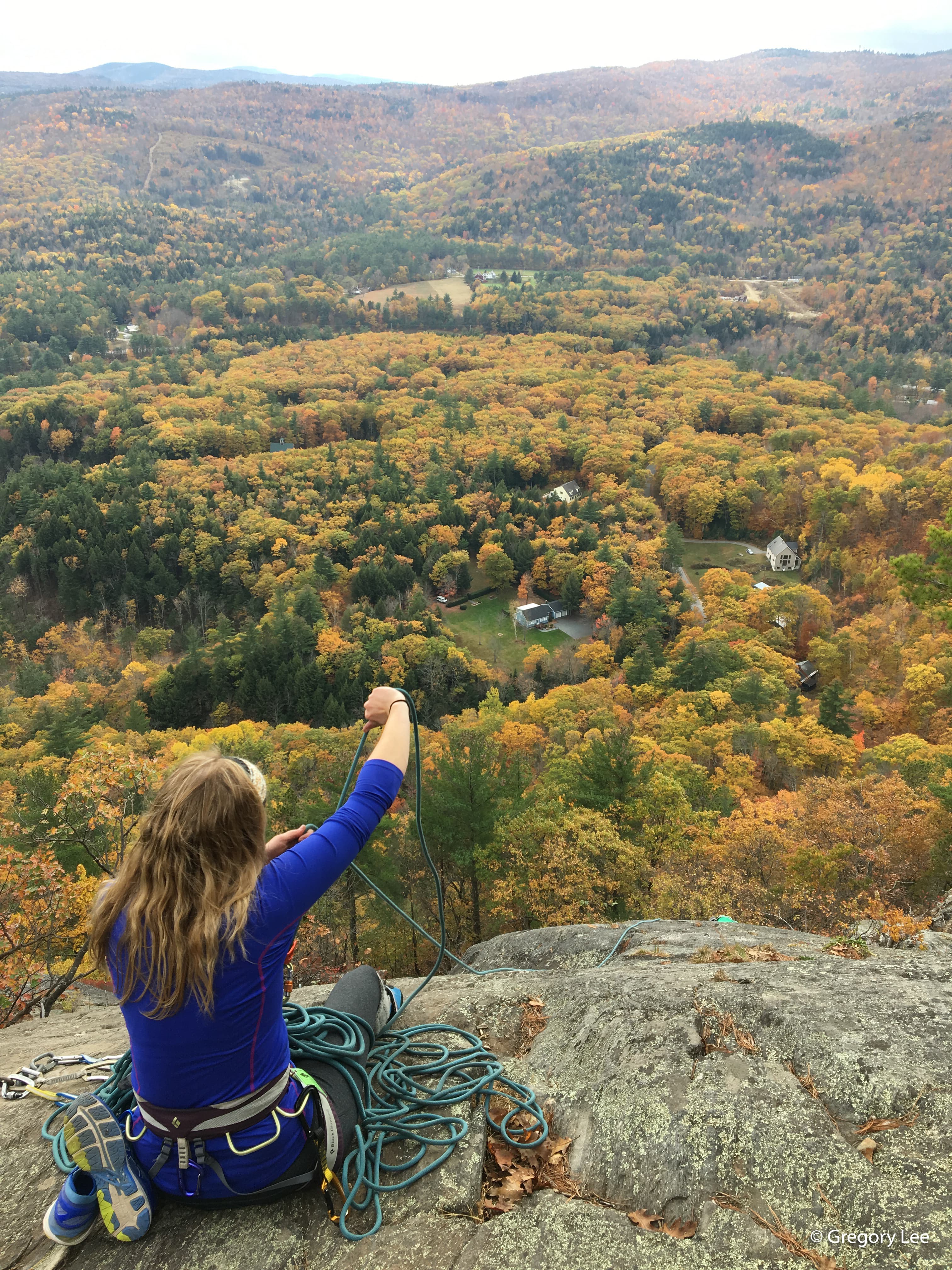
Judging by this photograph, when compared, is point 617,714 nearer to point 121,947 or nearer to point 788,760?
point 788,760

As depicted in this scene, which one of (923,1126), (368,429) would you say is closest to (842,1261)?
(923,1126)

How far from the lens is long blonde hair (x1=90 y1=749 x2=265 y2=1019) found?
264 centimetres

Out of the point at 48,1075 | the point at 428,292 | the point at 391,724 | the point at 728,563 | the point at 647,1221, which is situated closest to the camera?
the point at 647,1221

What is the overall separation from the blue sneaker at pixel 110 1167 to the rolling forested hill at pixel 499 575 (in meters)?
6.64

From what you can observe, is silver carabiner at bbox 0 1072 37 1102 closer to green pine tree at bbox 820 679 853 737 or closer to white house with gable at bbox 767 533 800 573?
green pine tree at bbox 820 679 853 737

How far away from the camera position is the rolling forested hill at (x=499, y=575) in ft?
56.6

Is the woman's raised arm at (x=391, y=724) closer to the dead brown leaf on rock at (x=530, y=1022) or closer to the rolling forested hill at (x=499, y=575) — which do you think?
the dead brown leaf on rock at (x=530, y=1022)

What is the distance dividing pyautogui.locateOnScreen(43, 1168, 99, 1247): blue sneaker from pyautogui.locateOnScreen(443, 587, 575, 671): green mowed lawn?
46760mm

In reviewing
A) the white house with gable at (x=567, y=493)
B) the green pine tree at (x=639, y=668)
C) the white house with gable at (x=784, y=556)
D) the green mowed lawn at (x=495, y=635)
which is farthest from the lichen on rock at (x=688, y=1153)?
the white house with gable at (x=567, y=493)

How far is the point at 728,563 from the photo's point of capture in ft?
211

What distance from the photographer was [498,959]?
729 centimetres

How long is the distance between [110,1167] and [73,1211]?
0.95 feet

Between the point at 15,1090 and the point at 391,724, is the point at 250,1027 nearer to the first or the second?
the point at 391,724

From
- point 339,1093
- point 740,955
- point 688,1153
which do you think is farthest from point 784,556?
point 339,1093
